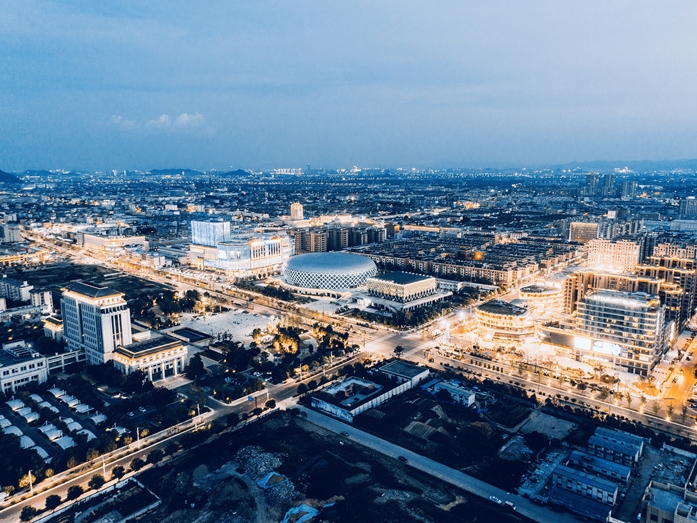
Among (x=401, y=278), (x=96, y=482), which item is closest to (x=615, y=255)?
(x=401, y=278)

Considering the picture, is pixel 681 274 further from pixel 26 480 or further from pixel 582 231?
pixel 26 480

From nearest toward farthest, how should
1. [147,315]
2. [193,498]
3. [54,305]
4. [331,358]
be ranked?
[193,498], [331,358], [147,315], [54,305]

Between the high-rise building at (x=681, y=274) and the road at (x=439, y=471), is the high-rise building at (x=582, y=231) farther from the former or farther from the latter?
the road at (x=439, y=471)

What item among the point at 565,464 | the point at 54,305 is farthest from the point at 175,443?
the point at 54,305

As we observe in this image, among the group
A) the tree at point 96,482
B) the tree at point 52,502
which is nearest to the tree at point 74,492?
the tree at point 96,482

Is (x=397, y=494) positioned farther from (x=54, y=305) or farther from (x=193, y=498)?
(x=54, y=305)

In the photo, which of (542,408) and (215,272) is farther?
(215,272)
